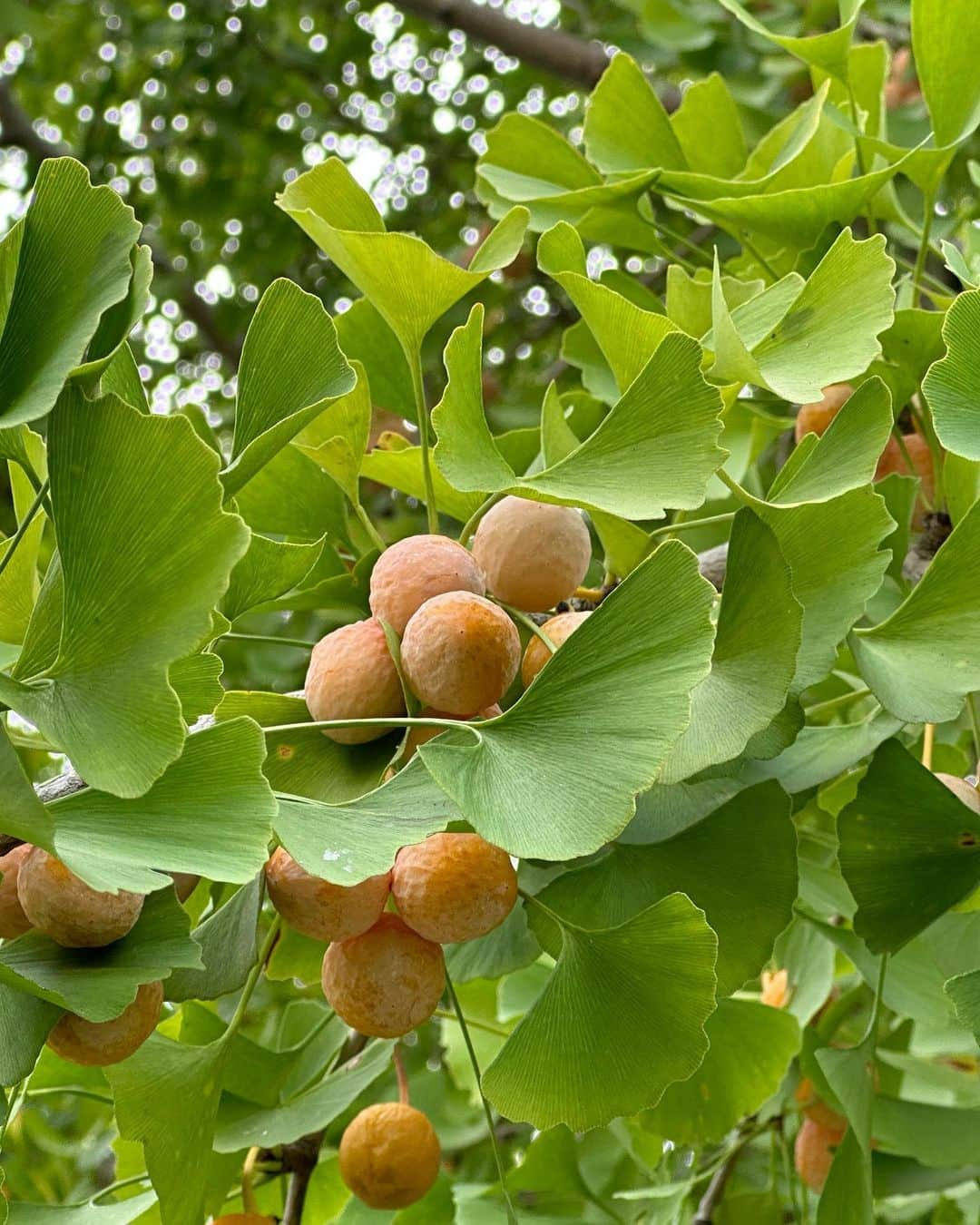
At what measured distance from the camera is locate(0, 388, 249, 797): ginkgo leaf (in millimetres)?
443

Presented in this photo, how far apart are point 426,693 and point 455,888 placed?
0.09 metres

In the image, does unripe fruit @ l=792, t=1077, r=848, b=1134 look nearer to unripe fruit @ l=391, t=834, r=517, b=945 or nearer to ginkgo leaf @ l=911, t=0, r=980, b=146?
unripe fruit @ l=391, t=834, r=517, b=945

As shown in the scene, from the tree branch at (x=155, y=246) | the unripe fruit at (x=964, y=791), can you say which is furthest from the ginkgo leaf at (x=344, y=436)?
the tree branch at (x=155, y=246)

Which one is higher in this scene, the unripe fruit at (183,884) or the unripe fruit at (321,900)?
the unripe fruit at (321,900)

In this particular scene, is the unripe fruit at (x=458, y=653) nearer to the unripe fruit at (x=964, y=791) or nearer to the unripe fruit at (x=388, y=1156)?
the unripe fruit at (x=964, y=791)

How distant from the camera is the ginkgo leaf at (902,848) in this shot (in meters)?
0.67

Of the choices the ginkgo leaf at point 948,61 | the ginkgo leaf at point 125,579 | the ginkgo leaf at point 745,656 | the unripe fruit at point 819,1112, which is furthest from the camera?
the unripe fruit at point 819,1112

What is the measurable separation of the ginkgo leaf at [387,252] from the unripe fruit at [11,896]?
297 mm

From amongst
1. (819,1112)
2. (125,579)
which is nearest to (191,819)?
(125,579)

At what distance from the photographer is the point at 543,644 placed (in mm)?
641

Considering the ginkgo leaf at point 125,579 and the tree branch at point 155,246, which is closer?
the ginkgo leaf at point 125,579

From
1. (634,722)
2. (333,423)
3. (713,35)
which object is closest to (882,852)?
(634,722)

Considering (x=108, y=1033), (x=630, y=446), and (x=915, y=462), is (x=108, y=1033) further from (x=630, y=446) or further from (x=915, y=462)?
(x=915, y=462)

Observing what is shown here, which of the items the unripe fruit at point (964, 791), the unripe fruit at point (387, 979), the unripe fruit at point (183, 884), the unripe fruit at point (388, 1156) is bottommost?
the unripe fruit at point (388, 1156)
